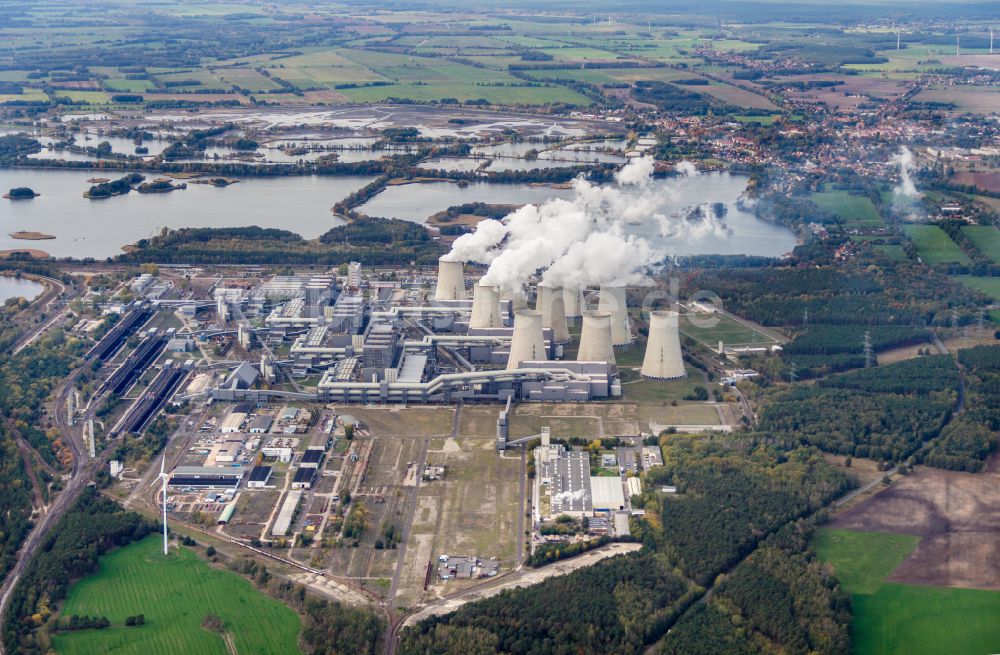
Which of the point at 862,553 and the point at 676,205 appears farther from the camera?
the point at 676,205

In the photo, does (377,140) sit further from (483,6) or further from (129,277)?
(483,6)

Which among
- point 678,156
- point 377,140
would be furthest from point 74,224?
point 678,156

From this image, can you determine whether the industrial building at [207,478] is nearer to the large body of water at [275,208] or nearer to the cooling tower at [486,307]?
the cooling tower at [486,307]

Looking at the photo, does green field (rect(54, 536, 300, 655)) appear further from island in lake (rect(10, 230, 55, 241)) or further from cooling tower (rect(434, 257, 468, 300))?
island in lake (rect(10, 230, 55, 241))

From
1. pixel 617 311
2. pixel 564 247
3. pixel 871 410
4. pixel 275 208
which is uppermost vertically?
pixel 564 247

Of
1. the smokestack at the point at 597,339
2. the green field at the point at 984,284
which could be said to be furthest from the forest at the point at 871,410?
the green field at the point at 984,284

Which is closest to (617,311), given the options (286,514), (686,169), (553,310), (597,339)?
(553,310)

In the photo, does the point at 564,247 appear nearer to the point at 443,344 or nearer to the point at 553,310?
the point at 553,310
